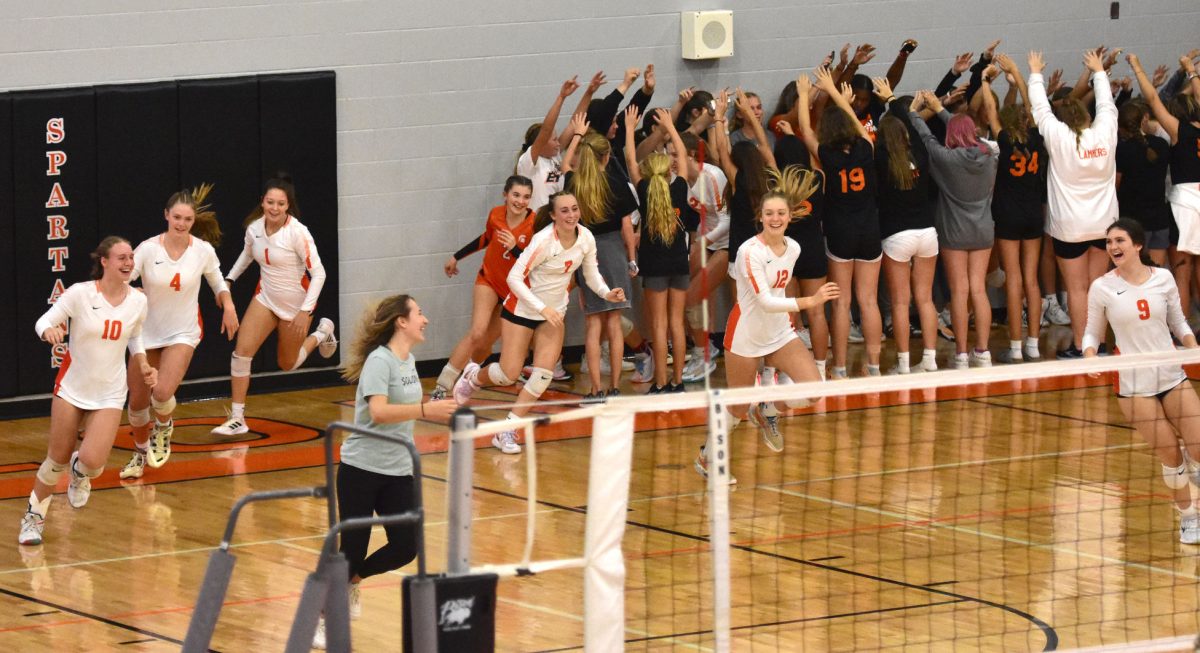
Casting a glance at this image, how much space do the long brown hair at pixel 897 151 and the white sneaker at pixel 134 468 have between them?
6698 millimetres

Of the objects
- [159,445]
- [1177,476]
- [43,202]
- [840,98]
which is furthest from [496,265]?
[1177,476]

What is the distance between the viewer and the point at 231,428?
43.3 ft

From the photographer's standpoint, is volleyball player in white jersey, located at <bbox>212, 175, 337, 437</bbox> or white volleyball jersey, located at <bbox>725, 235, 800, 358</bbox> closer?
white volleyball jersey, located at <bbox>725, 235, 800, 358</bbox>

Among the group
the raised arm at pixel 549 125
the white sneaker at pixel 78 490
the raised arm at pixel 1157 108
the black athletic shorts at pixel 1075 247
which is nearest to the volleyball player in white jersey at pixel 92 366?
the white sneaker at pixel 78 490

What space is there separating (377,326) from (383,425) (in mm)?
495

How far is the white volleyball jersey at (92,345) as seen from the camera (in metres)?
10.6

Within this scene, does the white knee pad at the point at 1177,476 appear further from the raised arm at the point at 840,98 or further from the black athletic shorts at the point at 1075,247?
the black athletic shorts at the point at 1075,247

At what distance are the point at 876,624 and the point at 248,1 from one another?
8.21m

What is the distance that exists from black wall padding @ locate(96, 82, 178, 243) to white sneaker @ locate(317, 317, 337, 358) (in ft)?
5.23

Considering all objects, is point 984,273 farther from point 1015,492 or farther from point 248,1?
point 248,1

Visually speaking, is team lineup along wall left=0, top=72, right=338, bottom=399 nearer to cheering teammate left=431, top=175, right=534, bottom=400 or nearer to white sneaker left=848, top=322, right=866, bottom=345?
cheering teammate left=431, top=175, right=534, bottom=400

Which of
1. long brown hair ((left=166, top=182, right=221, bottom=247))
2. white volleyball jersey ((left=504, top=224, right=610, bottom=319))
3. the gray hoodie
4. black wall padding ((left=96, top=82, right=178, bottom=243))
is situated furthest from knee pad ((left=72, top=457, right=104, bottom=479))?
the gray hoodie

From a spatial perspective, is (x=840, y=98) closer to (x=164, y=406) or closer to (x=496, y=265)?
(x=496, y=265)

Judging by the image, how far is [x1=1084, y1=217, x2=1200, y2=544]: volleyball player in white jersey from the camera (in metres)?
10.1
